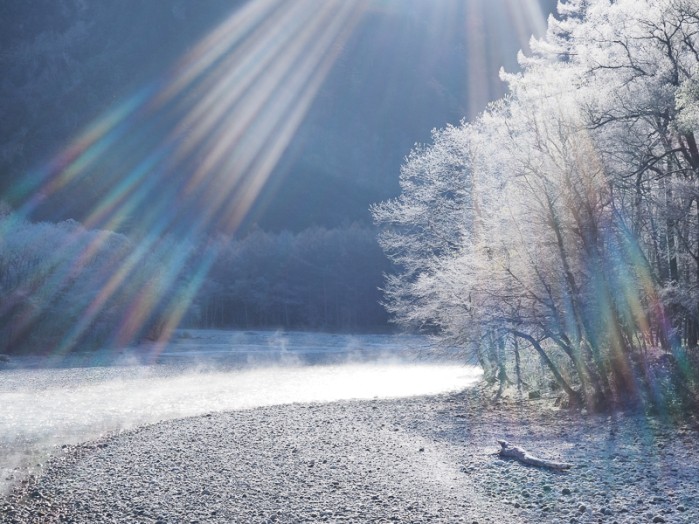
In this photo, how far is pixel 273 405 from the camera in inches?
842

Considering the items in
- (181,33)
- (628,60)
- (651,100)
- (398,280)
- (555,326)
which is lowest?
(555,326)

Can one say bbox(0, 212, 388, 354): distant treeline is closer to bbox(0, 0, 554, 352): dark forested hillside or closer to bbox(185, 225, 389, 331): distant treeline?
bbox(185, 225, 389, 331): distant treeline

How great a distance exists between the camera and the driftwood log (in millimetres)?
10266

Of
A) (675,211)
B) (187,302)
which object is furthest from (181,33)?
(675,211)

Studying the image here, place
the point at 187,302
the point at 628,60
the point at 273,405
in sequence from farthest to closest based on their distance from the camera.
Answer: the point at 187,302 → the point at 273,405 → the point at 628,60

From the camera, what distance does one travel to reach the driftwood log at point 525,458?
33.7ft

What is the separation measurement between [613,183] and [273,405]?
12.6 meters

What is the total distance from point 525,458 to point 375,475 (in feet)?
8.43

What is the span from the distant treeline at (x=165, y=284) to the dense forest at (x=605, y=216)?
4115 cm

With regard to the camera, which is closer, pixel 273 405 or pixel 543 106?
pixel 543 106

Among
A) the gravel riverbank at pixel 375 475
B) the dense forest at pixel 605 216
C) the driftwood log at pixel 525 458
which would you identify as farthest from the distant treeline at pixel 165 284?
the driftwood log at pixel 525 458

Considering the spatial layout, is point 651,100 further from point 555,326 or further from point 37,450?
point 37,450

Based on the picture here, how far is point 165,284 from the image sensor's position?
2484 inches

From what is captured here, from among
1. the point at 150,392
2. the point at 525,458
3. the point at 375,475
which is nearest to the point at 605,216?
the point at 525,458
